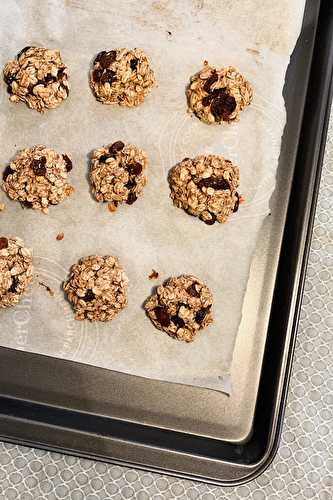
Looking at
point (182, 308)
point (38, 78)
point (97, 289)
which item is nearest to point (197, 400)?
point (182, 308)

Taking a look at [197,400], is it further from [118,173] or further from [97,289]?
[118,173]

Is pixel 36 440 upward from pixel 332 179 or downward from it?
downward

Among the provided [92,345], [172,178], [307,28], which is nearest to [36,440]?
[92,345]

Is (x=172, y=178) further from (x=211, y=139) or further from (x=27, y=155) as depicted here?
(x=27, y=155)

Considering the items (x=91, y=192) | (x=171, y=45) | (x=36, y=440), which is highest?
(x=171, y=45)

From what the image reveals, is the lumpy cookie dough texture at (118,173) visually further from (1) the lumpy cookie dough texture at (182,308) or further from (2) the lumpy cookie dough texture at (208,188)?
(1) the lumpy cookie dough texture at (182,308)

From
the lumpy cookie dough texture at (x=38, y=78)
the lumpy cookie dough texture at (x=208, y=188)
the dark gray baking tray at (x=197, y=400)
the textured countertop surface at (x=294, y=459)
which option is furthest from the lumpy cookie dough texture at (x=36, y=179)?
the textured countertop surface at (x=294, y=459)
